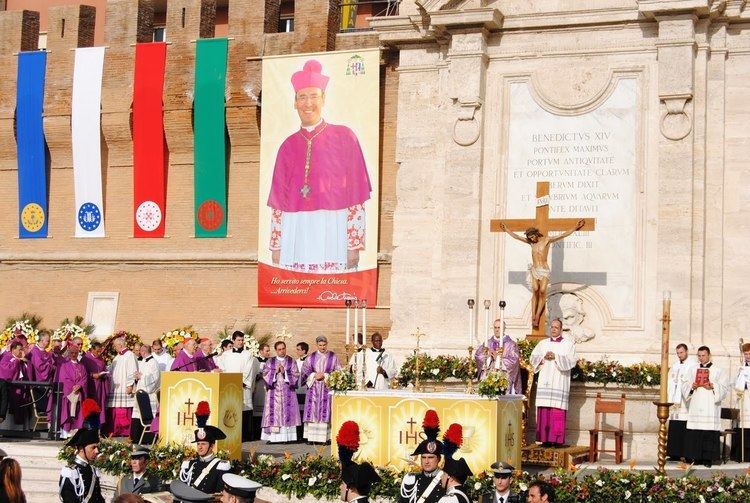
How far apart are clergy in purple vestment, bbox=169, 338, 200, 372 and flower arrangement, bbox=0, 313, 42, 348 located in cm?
474

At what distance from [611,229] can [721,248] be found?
5.59 ft

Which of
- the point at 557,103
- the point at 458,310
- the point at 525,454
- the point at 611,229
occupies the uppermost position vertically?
the point at 557,103

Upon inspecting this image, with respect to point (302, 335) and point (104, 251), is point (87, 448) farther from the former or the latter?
point (104, 251)

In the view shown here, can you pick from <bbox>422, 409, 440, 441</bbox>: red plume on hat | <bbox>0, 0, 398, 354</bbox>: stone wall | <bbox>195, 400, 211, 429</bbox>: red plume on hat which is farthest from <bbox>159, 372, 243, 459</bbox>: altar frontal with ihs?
<bbox>0, 0, 398, 354</bbox>: stone wall

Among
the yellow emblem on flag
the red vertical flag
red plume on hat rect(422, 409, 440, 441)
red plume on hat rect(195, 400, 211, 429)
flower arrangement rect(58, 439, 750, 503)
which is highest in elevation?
the red vertical flag

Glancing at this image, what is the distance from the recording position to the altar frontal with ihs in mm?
16219

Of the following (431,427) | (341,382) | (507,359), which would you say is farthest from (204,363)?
(431,427)

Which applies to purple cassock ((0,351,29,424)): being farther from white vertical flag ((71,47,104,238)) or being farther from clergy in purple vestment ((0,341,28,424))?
white vertical flag ((71,47,104,238))

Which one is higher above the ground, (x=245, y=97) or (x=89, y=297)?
(x=245, y=97)

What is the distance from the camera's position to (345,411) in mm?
15602

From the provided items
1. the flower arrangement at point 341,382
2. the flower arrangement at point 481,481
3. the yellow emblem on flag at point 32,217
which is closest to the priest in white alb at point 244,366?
the flower arrangement at point 481,481

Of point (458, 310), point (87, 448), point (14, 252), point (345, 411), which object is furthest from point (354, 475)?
point (14, 252)

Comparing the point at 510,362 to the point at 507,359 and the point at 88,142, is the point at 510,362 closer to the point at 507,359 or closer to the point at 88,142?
the point at 507,359

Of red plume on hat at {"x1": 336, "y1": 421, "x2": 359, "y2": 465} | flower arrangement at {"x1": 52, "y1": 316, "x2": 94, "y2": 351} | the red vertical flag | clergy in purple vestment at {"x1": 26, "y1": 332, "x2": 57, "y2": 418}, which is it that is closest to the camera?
red plume on hat at {"x1": 336, "y1": 421, "x2": 359, "y2": 465}
